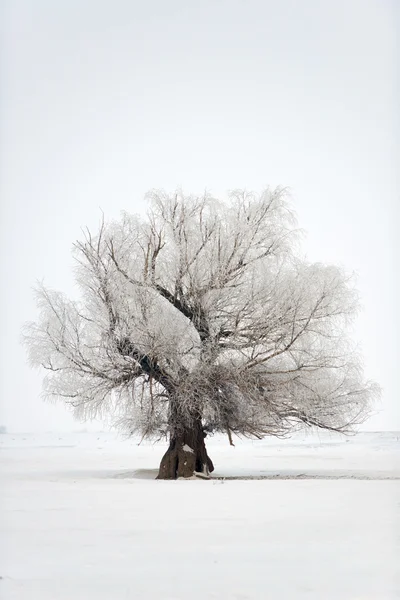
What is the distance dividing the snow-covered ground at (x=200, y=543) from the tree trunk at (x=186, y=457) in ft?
14.4

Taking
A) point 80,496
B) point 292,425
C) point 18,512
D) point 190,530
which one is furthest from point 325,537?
point 292,425

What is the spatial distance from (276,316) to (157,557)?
1117 cm

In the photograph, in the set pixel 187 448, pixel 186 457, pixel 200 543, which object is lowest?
pixel 200 543

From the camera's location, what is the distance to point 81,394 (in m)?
18.2

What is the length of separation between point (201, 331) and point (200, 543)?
10654 mm

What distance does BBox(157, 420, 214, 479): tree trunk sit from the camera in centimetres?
1766

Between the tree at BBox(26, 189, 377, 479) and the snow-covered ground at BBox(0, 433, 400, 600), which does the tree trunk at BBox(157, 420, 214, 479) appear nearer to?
the tree at BBox(26, 189, 377, 479)

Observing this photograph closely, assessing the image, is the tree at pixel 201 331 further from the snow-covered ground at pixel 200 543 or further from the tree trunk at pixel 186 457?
the snow-covered ground at pixel 200 543

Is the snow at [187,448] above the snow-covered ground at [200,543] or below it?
above

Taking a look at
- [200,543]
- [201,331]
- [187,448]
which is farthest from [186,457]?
[200,543]

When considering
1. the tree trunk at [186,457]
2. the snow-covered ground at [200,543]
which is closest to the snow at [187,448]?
the tree trunk at [186,457]

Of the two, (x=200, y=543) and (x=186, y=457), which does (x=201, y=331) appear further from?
(x=200, y=543)

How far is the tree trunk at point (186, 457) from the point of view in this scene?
1766 cm

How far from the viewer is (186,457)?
17.8 m
